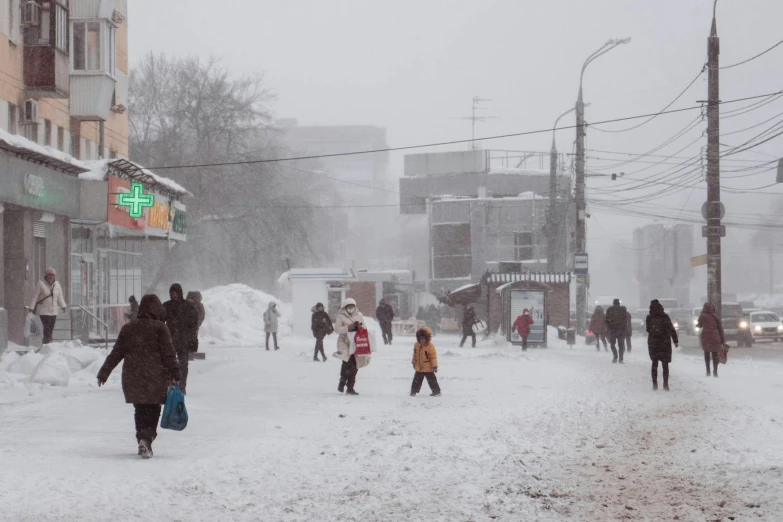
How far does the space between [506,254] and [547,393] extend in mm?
55812

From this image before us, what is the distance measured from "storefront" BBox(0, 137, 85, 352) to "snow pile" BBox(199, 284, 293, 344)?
9.81m

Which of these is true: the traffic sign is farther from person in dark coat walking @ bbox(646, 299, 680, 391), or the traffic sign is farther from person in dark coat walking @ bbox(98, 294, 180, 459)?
person in dark coat walking @ bbox(98, 294, 180, 459)

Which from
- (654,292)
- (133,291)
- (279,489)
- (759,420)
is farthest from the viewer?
(654,292)

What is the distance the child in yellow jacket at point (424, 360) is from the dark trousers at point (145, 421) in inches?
279

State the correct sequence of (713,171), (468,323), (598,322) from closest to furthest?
1. (713,171)
2. (598,322)
3. (468,323)

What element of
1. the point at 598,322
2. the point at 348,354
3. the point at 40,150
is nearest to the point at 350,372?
the point at 348,354

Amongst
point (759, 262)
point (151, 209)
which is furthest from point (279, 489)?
point (759, 262)

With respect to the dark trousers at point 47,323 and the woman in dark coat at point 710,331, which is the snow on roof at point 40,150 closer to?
the dark trousers at point 47,323

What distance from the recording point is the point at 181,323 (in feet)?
51.0

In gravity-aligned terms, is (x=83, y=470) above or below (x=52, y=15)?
below

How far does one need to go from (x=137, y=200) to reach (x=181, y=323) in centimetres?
1676

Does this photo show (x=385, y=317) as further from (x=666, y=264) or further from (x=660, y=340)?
(x=666, y=264)

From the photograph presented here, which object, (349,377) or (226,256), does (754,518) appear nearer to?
(349,377)

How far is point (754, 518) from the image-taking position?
7793mm
